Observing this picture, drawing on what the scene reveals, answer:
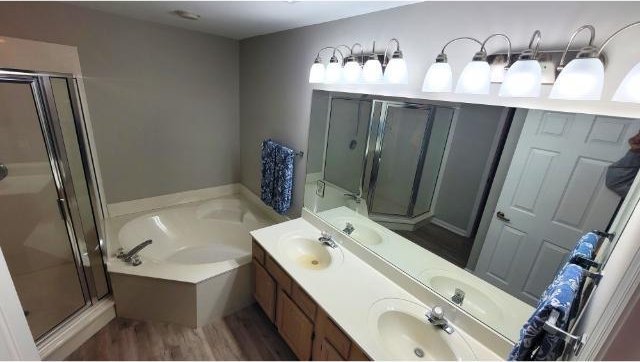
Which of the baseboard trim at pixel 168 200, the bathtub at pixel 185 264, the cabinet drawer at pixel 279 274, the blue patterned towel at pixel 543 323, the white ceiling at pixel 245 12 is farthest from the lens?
the baseboard trim at pixel 168 200

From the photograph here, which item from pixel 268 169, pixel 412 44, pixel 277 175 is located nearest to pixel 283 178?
pixel 277 175

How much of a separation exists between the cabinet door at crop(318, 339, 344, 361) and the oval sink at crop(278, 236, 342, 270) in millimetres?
482

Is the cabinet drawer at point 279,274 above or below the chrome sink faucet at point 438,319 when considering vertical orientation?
below

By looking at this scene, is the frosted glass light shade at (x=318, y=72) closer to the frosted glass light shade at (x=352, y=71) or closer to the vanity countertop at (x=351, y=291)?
the frosted glass light shade at (x=352, y=71)

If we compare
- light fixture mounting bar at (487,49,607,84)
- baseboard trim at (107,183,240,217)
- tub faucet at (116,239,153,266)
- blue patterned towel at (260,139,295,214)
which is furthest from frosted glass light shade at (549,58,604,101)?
baseboard trim at (107,183,240,217)

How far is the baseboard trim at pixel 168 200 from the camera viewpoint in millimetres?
2553

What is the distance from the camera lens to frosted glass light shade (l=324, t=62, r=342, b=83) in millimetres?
1590

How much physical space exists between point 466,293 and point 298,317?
0.93 metres

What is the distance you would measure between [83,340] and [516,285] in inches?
106

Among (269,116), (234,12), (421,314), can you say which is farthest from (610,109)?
(269,116)

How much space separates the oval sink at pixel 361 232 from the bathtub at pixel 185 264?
82 centimetres

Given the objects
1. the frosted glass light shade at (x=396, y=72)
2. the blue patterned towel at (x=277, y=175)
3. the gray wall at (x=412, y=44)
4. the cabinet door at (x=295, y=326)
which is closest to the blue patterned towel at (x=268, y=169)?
the blue patterned towel at (x=277, y=175)

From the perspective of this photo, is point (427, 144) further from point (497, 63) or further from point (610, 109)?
point (610, 109)

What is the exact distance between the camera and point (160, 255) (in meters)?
2.43
